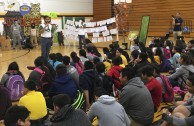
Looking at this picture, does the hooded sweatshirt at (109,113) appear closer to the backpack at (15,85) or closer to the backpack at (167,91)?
the backpack at (167,91)

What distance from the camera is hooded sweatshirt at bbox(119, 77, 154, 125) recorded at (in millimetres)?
3432

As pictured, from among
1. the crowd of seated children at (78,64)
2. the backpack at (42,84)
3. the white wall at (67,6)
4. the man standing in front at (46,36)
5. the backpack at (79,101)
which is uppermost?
the white wall at (67,6)

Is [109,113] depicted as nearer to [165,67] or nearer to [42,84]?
[42,84]

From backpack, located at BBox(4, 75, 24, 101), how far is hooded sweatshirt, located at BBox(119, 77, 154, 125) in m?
2.26

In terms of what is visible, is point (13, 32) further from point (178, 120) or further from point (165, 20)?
point (178, 120)

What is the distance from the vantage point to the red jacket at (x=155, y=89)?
393 cm

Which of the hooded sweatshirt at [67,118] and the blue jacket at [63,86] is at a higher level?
the hooded sweatshirt at [67,118]

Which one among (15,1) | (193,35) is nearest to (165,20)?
(193,35)

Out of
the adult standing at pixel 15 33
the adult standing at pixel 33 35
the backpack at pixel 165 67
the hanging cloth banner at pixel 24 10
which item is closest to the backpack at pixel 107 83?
the backpack at pixel 165 67

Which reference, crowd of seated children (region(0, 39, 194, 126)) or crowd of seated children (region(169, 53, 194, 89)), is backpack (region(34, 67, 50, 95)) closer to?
crowd of seated children (region(0, 39, 194, 126))

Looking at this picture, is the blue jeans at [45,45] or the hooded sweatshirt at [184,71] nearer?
the hooded sweatshirt at [184,71]

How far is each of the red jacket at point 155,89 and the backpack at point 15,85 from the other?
2306 millimetres

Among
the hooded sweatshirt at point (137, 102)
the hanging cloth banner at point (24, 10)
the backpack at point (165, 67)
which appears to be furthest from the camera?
the hanging cloth banner at point (24, 10)

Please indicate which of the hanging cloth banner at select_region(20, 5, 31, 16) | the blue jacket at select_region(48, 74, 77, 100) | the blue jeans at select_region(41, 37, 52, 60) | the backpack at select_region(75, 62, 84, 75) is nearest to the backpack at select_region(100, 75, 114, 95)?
the blue jacket at select_region(48, 74, 77, 100)
